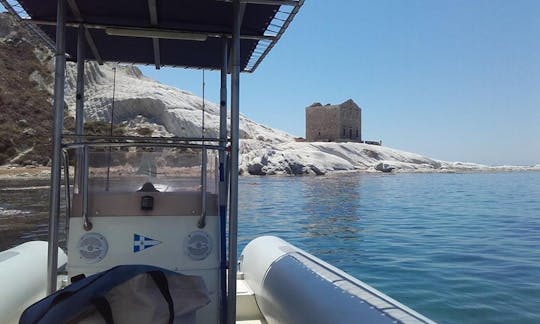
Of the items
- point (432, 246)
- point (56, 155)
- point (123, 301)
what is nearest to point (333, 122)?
point (432, 246)

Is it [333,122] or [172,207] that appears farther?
[333,122]

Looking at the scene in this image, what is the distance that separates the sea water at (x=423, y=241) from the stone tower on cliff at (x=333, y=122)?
66.4m

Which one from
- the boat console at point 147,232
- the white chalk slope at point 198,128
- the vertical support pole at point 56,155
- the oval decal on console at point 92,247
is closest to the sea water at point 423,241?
the boat console at point 147,232

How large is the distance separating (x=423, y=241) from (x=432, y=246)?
88 centimetres

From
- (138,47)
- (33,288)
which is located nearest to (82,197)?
(33,288)

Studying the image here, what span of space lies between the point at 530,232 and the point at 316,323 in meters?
14.9

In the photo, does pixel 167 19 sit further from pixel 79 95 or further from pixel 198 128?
pixel 198 128

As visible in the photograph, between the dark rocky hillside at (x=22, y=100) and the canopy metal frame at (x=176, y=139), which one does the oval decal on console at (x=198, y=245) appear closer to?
the canopy metal frame at (x=176, y=139)

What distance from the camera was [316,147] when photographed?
7181 centimetres

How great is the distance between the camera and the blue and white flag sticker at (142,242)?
10.3ft

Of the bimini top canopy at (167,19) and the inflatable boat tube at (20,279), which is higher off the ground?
the bimini top canopy at (167,19)

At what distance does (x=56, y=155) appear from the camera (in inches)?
121

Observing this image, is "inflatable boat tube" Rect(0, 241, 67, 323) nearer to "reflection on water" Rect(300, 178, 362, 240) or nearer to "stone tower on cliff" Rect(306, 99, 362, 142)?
"reflection on water" Rect(300, 178, 362, 240)

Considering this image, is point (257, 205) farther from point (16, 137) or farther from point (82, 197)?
point (16, 137)
